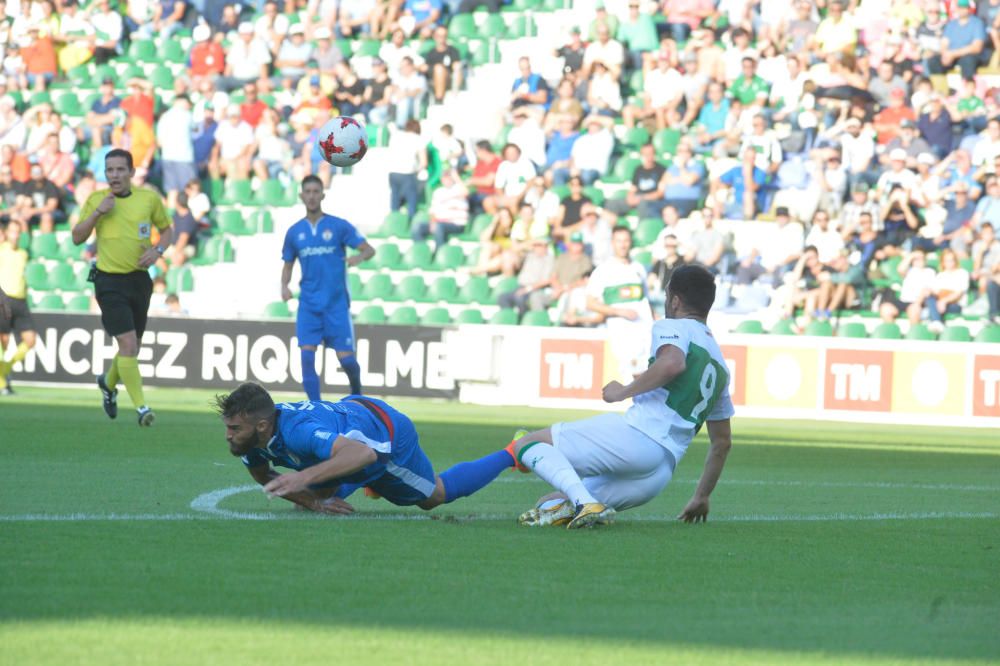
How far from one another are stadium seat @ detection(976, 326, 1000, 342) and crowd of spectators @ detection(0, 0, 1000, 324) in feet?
1.16

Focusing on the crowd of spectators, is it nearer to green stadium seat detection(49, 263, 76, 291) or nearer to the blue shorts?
green stadium seat detection(49, 263, 76, 291)

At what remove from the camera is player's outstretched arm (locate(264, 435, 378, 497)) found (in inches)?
258

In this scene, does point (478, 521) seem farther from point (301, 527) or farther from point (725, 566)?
point (725, 566)

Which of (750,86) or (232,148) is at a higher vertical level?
(750,86)

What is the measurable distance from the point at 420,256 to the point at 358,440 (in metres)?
17.0

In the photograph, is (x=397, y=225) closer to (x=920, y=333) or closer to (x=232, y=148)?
(x=232, y=148)

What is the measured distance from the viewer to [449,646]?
4551 mm

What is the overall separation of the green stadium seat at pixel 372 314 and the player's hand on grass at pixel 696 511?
15.3 metres

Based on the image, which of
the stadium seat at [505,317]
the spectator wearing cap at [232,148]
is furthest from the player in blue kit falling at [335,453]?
the spectator wearing cap at [232,148]

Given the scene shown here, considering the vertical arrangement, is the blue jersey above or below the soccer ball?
below

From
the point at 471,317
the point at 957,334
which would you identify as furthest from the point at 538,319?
the point at 957,334

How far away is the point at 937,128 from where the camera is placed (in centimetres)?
2147

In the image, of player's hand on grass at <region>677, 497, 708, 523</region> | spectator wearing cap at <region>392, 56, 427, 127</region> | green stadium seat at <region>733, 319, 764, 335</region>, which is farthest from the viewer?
spectator wearing cap at <region>392, 56, 427, 127</region>

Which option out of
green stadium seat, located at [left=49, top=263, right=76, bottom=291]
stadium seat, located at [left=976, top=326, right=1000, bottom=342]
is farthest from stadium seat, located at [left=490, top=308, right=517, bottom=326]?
green stadium seat, located at [left=49, top=263, right=76, bottom=291]
